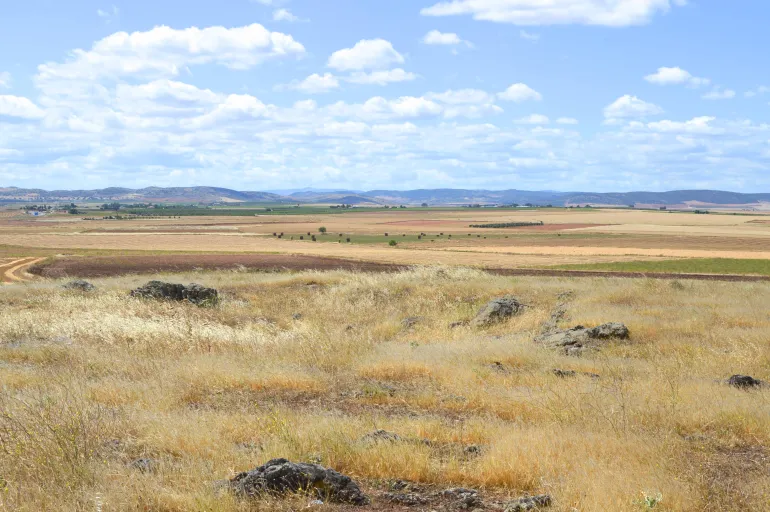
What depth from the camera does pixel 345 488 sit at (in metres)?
6.09

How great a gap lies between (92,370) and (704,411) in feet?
35.2

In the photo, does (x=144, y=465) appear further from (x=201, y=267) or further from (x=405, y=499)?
(x=201, y=267)

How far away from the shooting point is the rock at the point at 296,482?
18.9ft

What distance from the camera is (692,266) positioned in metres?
61.5

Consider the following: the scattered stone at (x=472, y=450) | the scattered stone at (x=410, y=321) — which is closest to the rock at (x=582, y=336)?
the scattered stone at (x=410, y=321)

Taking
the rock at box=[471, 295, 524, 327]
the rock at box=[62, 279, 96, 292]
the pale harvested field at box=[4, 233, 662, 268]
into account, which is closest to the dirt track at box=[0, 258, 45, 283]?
the rock at box=[62, 279, 96, 292]

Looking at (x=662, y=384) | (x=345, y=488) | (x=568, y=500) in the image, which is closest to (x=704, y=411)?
(x=662, y=384)

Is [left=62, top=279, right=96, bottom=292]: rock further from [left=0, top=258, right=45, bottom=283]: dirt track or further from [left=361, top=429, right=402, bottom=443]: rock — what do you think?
[left=361, top=429, right=402, bottom=443]: rock

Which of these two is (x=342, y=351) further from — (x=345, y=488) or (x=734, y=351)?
(x=734, y=351)

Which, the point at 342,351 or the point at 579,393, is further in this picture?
the point at 342,351

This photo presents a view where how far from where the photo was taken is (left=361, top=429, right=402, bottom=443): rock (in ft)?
24.7

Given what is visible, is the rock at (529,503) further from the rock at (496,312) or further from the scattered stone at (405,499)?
the rock at (496,312)

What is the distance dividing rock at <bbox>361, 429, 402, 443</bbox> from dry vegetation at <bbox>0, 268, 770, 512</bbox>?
15 cm

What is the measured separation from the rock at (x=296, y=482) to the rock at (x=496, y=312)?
625 inches
